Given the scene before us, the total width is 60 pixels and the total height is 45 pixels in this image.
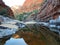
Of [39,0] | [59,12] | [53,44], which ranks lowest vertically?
[53,44]

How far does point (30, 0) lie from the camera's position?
401 feet

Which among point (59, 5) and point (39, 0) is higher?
point (39, 0)

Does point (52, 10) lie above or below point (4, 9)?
below

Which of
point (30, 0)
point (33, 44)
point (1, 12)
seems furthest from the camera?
point (30, 0)

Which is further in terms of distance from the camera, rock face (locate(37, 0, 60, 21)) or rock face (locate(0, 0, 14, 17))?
rock face (locate(0, 0, 14, 17))

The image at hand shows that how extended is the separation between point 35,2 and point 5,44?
101378mm

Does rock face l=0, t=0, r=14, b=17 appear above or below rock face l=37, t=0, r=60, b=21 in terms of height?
above

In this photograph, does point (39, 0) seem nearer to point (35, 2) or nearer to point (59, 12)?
point (35, 2)

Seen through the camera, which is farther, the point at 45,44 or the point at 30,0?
the point at 30,0

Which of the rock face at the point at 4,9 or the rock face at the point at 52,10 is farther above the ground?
the rock face at the point at 4,9

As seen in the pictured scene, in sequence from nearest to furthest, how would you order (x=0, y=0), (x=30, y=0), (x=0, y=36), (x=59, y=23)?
(x=0, y=36)
(x=59, y=23)
(x=0, y=0)
(x=30, y=0)

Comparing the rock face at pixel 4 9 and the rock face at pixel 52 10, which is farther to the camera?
the rock face at pixel 4 9

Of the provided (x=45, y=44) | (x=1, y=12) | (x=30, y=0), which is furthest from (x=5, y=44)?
(x=30, y=0)

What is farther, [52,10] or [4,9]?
[4,9]
